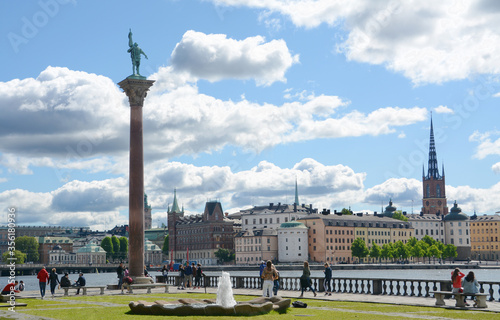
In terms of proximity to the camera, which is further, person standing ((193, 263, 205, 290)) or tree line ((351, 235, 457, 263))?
tree line ((351, 235, 457, 263))

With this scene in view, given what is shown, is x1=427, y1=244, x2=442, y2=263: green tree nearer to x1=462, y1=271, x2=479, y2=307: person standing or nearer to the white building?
the white building

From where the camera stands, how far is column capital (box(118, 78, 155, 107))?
51.1 m

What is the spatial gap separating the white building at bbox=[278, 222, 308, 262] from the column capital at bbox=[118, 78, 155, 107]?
478 ft

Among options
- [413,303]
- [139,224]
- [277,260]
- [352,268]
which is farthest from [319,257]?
[413,303]

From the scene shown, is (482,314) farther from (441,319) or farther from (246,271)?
(246,271)

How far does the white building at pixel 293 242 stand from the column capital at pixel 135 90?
145620 millimetres

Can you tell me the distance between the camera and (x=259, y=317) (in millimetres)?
24984

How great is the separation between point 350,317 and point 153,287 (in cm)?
2631

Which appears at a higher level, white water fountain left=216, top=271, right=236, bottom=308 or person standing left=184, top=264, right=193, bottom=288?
white water fountain left=216, top=271, right=236, bottom=308

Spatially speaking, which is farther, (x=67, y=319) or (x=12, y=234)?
(x=12, y=234)

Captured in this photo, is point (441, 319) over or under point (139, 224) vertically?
under

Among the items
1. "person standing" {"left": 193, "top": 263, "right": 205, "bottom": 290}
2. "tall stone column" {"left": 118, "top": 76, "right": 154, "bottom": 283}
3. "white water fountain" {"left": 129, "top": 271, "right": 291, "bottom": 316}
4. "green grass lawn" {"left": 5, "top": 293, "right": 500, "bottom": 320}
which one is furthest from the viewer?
"person standing" {"left": 193, "top": 263, "right": 205, "bottom": 290}

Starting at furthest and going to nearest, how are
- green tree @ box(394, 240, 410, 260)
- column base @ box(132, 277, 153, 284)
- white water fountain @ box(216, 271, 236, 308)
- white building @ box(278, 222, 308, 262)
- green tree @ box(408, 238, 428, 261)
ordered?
green tree @ box(408, 238, 428, 261), white building @ box(278, 222, 308, 262), green tree @ box(394, 240, 410, 260), column base @ box(132, 277, 153, 284), white water fountain @ box(216, 271, 236, 308)

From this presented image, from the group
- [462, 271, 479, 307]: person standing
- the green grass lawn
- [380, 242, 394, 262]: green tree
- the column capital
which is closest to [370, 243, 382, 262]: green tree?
[380, 242, 394, 262]: green tree
